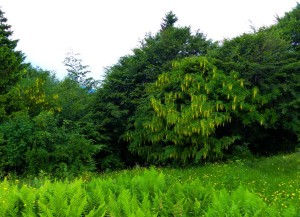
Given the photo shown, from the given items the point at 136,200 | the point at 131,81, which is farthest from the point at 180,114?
the point at 136,200

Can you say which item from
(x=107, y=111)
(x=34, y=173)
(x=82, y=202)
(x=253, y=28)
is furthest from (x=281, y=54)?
(x=82, y=202)

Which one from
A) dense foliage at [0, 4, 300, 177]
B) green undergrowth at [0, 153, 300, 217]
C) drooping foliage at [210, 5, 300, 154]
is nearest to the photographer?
green undergrowth at [0, 153, 300, 217]

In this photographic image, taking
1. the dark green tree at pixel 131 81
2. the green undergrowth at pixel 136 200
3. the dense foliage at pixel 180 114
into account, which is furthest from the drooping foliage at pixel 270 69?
the green undergrowth at pixel 136 200

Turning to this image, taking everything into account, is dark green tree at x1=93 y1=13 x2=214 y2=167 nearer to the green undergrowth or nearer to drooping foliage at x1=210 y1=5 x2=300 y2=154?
drooping foliage at x1=210 y1=5 x2=300 y2=154

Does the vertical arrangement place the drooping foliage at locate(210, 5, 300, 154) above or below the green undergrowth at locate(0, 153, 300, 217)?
above

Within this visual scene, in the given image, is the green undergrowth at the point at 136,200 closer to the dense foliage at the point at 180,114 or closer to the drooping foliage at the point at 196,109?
the dense foliage at the point at 180,114

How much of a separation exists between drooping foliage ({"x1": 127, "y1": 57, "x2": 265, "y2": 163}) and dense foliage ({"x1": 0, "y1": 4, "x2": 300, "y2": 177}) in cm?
5

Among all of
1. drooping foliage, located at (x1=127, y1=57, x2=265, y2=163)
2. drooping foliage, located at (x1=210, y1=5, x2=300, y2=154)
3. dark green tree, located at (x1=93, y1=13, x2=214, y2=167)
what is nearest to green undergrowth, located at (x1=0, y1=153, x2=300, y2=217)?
drooping foliage, located at (x1=127, y1=57, x2=265, y2=163)

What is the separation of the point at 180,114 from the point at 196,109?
792mm

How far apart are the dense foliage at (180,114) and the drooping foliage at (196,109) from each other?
46mm

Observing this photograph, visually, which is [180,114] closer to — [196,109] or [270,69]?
[196,109]

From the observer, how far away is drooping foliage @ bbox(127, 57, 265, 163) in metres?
15.9

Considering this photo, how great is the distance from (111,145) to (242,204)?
18823 mm

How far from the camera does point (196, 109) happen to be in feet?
52.2
